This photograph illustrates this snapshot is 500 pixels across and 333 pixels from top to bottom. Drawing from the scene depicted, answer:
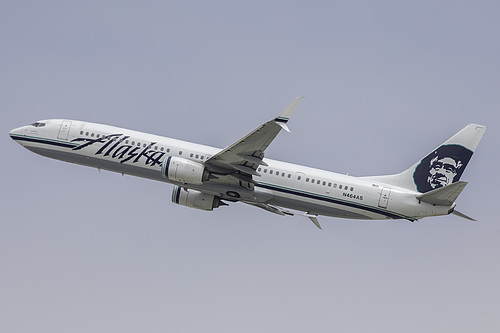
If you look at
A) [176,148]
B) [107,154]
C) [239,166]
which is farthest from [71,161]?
[239,166]

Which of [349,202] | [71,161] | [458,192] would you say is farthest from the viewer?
[71,161]

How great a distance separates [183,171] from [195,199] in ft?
14.5

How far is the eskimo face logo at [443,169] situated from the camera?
1898 inches

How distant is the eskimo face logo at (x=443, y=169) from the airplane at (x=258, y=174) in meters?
0.07

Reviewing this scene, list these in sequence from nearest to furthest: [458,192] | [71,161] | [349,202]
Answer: [458,192] < [349,202] < [71,161]

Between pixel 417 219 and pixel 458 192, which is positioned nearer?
pixel 458 192

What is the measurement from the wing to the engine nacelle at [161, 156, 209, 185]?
835 millimetres

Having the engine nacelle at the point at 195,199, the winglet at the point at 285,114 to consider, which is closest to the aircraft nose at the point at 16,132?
the engine nacelle at the point at 195,199

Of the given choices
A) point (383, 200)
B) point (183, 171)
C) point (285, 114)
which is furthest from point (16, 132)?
point (383, 200)

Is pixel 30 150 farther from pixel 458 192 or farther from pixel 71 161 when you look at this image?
pixel 458 192

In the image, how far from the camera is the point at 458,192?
4312 cm

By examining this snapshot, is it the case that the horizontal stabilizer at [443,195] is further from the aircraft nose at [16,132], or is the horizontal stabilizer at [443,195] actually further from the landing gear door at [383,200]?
the aircraft nose at [16,132]

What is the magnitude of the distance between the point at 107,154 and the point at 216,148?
7355 millimetres

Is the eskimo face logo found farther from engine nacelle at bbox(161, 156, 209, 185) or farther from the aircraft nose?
the aircraft nose
